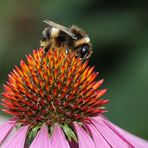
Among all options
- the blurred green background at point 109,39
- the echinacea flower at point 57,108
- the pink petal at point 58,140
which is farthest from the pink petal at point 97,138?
the blurred green background at point 109,39

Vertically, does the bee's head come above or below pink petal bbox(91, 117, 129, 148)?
above

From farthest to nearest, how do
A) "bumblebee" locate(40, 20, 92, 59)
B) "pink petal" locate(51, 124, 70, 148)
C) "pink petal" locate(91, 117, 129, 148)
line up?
"bumblebee" locate(40, 20, 92, 59) < "pink petal" locate(91, 117, 129, 148) < "pink petal" locate(51, 124, 70, 148)

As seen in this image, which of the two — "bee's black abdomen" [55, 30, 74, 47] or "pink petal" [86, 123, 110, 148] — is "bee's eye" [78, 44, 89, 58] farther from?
"pink petal" [86, 123, 110, 148]

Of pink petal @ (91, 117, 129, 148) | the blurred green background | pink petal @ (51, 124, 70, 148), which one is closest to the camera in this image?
pink petal @ (51, 124, 70, 148)

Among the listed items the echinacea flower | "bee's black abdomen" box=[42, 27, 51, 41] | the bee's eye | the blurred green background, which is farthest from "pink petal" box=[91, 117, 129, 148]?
the blurred green background

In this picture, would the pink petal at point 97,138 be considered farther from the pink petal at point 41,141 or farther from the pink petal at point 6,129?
the pink petal at point 6,129

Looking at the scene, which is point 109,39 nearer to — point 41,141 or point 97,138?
point 97,138
